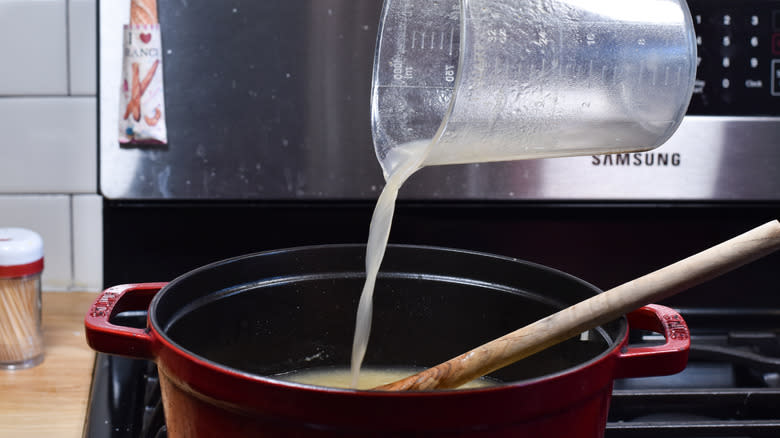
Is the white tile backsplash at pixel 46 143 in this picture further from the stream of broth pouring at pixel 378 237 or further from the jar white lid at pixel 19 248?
the stream of broth pouring at pixel 378 237

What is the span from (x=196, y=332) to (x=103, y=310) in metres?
0.09

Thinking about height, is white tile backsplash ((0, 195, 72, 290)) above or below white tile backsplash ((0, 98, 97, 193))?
below

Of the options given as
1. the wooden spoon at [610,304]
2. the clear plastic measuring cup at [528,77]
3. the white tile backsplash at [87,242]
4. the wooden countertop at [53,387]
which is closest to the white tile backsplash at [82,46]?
the white tile backsplash at [87,242]

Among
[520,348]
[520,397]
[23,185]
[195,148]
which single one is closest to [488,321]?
[520,348]

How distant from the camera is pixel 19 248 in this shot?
28.6 inches

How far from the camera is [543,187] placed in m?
0.82

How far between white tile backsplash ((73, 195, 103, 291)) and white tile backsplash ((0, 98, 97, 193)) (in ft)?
0.11

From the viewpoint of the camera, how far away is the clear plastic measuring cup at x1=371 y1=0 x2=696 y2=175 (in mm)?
512

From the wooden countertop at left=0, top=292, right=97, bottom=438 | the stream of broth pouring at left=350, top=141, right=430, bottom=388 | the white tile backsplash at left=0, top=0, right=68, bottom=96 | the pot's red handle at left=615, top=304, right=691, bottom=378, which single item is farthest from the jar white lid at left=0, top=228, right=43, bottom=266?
the pot's red handle at left=615, top=304, right=691, bottom=378

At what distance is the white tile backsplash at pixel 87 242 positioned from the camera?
95cm

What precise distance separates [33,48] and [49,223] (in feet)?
0.73

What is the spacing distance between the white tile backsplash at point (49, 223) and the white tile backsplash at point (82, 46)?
0.15m

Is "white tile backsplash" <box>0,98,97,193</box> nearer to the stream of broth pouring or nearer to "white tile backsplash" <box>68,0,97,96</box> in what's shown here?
"white tile backsplash" <box>68,0,97,96</box>

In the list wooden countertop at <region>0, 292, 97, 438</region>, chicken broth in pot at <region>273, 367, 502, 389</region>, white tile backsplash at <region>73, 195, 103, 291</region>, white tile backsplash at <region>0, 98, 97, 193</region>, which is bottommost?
wooden countertop at <region>0, 292, 97, 438</region>
